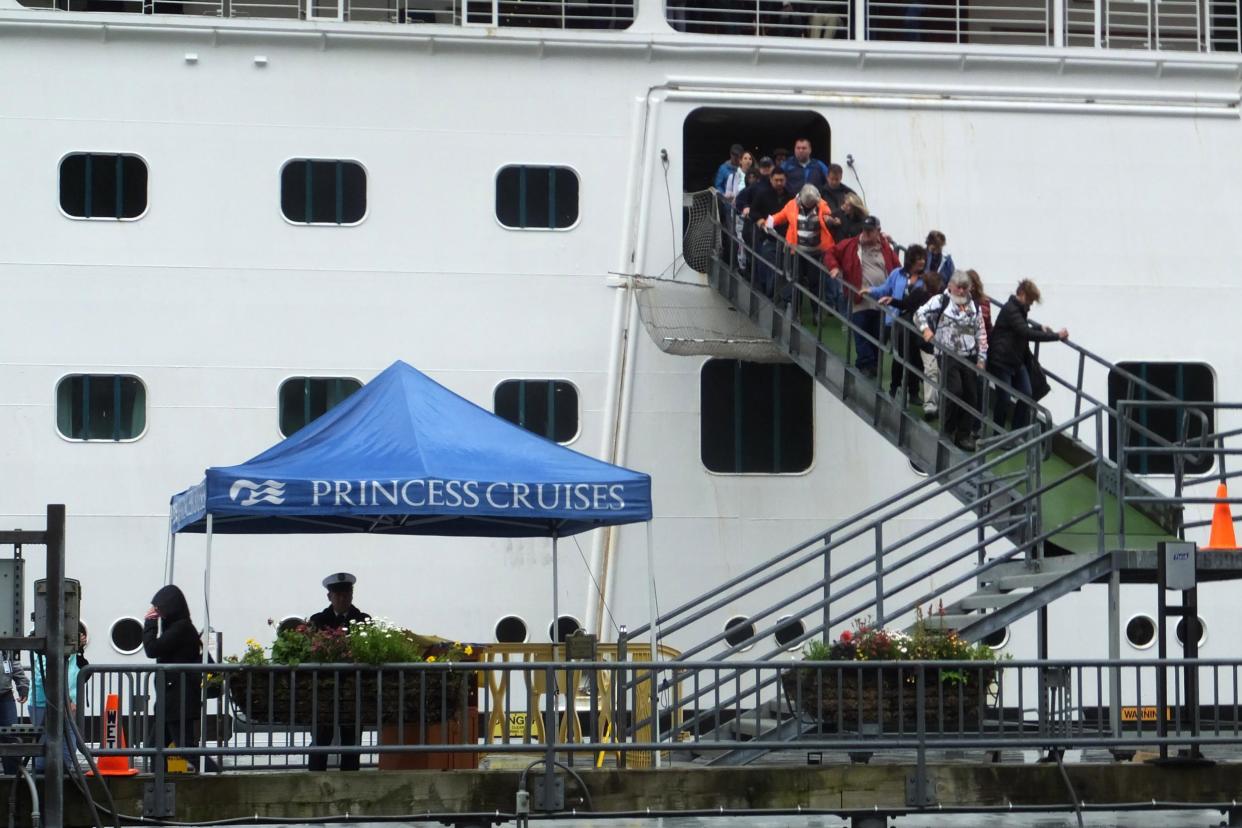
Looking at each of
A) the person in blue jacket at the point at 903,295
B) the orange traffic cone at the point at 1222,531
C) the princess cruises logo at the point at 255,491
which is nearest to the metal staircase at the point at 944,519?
the person in blue jacket at the point at 903,295

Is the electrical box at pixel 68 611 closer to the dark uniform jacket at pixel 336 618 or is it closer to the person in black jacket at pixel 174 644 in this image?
the person in black jacket at pixel 174 644

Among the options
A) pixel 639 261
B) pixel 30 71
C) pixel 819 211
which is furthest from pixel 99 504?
pixel 819 211

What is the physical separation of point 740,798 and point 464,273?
7730 millimetres

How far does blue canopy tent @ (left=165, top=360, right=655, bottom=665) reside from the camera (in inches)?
521

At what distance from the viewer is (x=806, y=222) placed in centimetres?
1786

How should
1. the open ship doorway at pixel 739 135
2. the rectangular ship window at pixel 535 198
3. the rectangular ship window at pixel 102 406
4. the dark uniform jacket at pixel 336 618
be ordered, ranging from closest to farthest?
the dark uniform jacket at pixel 336 618 → the rectangular ship window at pixel 102 406 → the rectangular ship window at pixel 535 198 → the open ship doorway at pixel 739 135

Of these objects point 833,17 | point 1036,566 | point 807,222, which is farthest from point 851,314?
point 833,17

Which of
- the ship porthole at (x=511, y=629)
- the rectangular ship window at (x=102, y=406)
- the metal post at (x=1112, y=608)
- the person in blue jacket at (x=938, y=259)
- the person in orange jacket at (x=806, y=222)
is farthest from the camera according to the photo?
the ship porthole at (x=511, y=629)

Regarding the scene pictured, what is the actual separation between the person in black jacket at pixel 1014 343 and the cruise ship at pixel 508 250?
2921mm

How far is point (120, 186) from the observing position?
18.6 meters

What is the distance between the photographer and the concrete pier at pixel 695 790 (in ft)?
39.9

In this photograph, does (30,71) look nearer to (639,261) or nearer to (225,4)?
(225,4)

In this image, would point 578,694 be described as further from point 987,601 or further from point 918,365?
Result: point 918,365

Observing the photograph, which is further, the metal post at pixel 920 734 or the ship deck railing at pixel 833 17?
the ship deck railing at pixel 833 17
